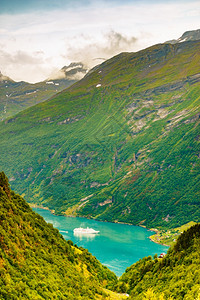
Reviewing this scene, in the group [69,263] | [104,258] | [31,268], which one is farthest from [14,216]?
[104,258]

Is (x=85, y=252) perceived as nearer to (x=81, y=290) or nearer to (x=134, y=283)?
(x=134, y=283)

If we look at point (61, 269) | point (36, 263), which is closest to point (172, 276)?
point (61, 269)

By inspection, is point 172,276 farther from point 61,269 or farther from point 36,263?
point 36,263

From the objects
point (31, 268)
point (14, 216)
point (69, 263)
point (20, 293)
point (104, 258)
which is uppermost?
point (104, 258)

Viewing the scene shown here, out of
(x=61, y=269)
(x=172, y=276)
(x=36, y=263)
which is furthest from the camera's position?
(x=172, y=276)

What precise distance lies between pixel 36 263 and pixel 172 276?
27161mm

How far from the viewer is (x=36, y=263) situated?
6016 centimetres

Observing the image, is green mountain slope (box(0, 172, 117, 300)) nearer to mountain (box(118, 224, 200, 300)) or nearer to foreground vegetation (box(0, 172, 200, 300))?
foreground vegetation (box(0, 172, 200, 300))

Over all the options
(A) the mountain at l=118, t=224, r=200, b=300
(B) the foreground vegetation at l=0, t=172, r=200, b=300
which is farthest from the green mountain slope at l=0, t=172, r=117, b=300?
(A) the mountain at l=118, t=224, r=200, b=300

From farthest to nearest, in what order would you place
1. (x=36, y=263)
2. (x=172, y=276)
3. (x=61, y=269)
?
(x=172, y=276) → (x=61, y=269) → (x=36, y=263)

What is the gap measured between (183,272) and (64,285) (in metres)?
22.3

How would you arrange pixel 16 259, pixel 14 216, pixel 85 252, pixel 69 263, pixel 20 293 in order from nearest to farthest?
pixel 20 293 → pixel 16 259 → pixel 14 216 → pixel 69 263 → pixel 85 252

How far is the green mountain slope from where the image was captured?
4978 centimetres

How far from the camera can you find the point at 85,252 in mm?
93250
